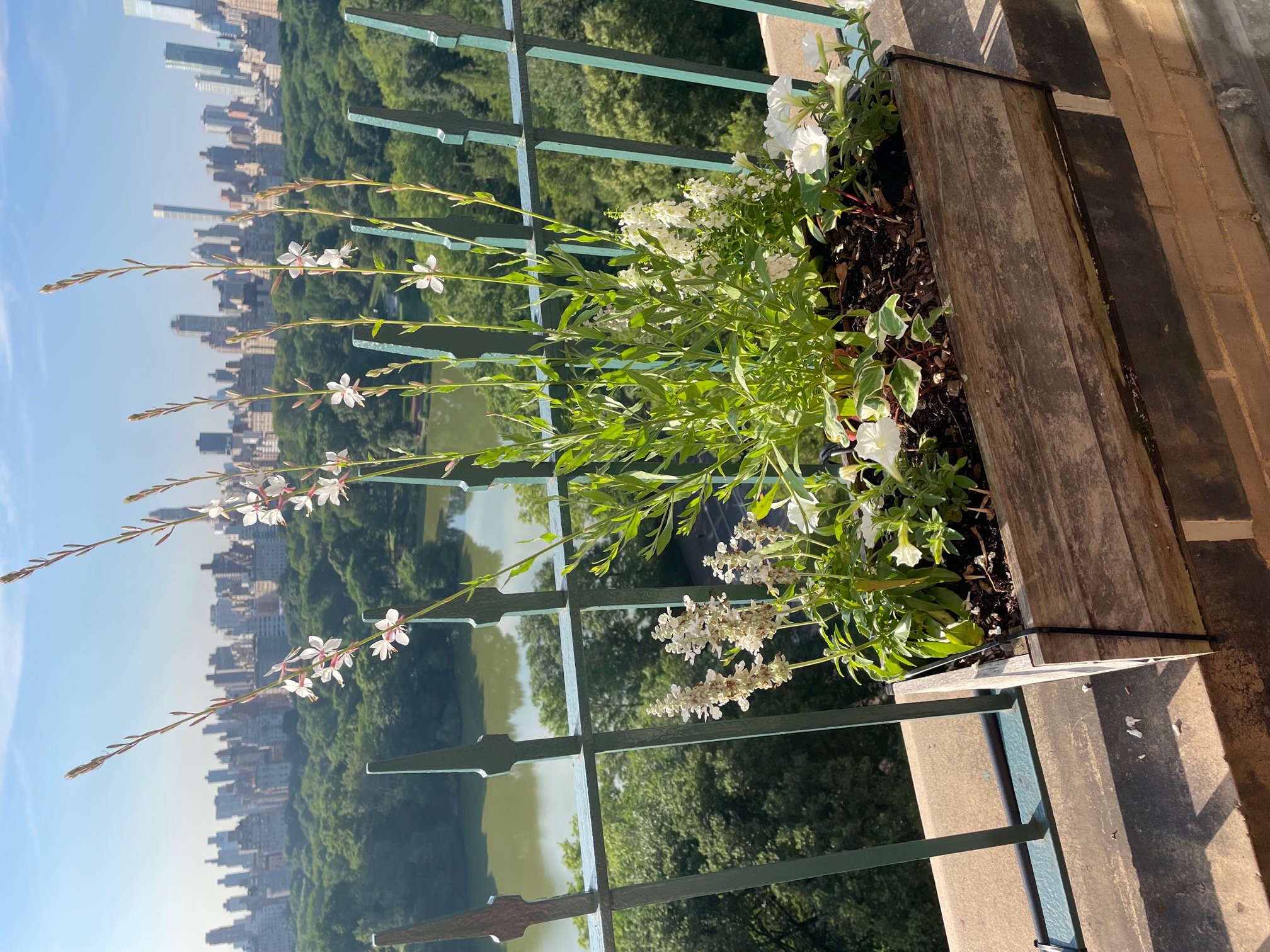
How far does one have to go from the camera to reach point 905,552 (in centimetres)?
92

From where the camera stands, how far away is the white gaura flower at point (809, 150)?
101 centimetres

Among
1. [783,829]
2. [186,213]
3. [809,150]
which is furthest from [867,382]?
[186,213]

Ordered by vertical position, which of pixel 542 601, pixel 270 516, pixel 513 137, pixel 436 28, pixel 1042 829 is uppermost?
pixel 436 28

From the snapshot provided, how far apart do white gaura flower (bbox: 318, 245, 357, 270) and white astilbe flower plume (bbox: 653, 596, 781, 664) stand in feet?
2.40

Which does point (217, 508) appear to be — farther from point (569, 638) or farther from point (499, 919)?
point (499, 919)

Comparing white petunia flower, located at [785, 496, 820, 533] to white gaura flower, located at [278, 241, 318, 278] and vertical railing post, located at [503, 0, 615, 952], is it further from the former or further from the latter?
white gaura flower, located at [278, 241, 318, 278]

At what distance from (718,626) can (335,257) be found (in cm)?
81

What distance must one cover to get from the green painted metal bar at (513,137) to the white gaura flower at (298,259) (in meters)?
0.30

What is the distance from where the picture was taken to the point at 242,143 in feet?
79.3

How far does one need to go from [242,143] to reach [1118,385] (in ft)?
95.8

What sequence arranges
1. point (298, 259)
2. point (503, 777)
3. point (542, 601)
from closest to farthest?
point (298, 259) → point (542, 601) → point (503, 777)

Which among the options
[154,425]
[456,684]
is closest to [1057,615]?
[456,684]

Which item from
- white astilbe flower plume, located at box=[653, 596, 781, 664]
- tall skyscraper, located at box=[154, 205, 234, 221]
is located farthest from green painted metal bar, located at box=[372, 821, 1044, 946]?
tall skyscraper, located at box=[154, 205, 234, 221]

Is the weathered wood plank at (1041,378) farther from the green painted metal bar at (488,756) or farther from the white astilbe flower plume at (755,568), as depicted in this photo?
the green painted metal bar at (488,756)
